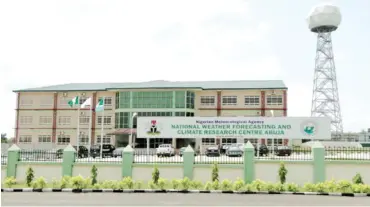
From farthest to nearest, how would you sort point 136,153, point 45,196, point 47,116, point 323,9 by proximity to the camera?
point 323,9 < point 47,116 < point 136,153 < point 45,196

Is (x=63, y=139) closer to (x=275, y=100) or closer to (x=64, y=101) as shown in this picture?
(x=64, y=101)

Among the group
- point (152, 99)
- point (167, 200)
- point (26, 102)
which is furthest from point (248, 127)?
point (26, 102)

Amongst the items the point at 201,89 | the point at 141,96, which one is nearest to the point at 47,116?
the point at 141,96

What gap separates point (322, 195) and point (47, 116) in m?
46.1

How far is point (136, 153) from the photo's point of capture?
71.0 feet

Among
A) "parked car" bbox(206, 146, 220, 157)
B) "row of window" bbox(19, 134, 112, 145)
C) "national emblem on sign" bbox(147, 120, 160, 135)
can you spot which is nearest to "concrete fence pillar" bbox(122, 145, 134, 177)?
"parked car" bbox(206, 146, 220, 157)

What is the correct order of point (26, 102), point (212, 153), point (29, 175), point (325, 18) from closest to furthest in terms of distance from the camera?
point (29, 175) → point (212, 153) → point (26, 102) → point (325, 18)

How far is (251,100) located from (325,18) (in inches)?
1063

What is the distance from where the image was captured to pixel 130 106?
51.2 metres

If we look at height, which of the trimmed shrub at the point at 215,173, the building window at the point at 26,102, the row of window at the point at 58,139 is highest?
the building window at the point at 26,102

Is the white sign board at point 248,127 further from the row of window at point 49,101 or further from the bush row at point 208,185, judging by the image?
the row of window at point 49,101

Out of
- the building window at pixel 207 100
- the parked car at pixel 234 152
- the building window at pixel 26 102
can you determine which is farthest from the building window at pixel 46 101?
the parked car at pixel 234 152

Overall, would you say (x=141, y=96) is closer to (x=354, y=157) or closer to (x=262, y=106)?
(x=262, y=106)

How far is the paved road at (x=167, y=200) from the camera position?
14.2m
